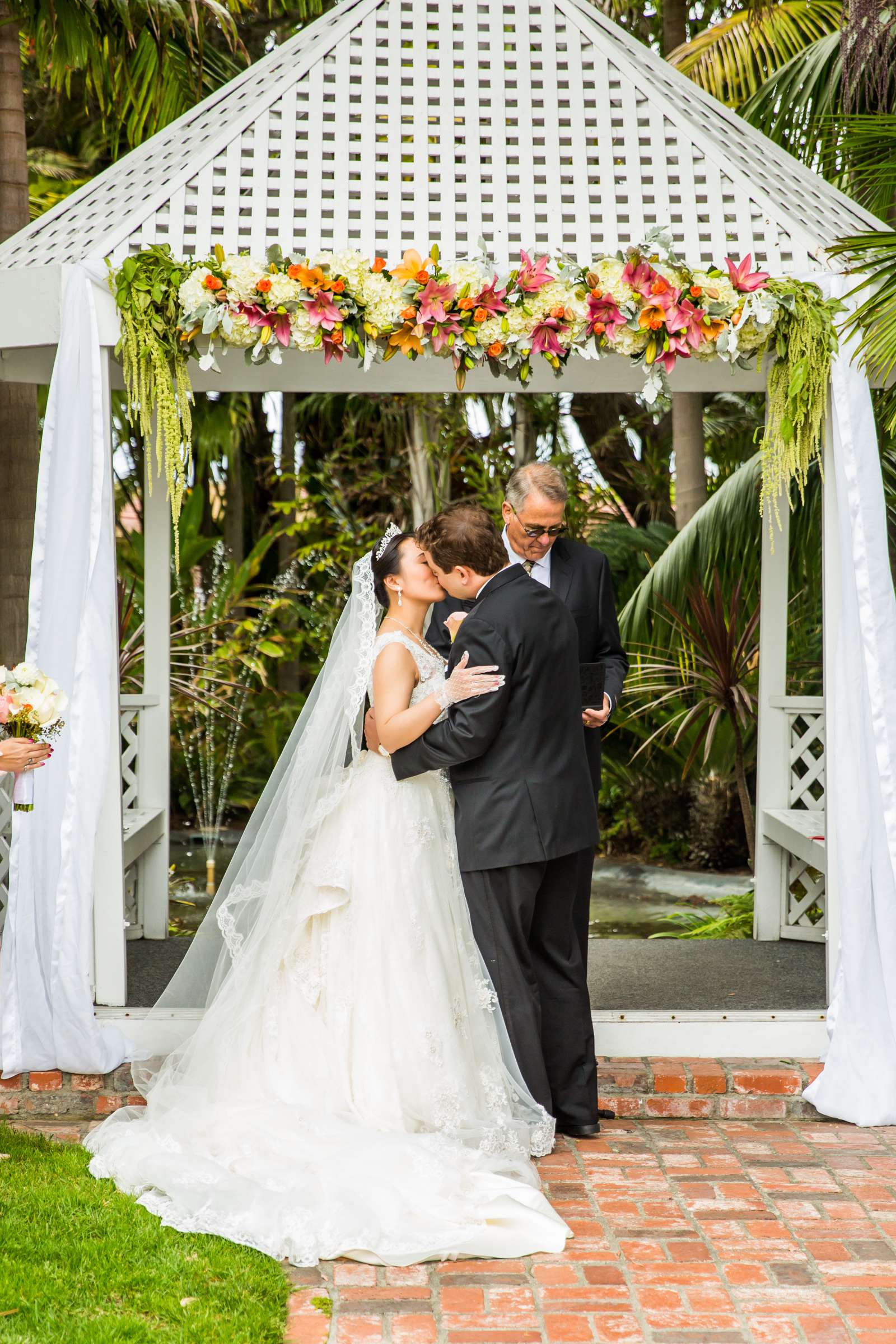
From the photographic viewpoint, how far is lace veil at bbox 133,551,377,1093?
3.98m

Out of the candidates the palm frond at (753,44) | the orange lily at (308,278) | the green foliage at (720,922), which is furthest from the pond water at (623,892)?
the palm frond at (753,44)

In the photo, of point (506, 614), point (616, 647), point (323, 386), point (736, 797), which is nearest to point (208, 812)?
point (736, 797)

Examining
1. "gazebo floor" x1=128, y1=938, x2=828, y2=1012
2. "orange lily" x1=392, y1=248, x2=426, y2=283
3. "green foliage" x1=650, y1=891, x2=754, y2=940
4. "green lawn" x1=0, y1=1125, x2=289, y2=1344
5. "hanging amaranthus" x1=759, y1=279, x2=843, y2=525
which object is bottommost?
"green foliage" x1=650, y1=891, x2=754, y2=940

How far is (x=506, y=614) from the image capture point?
12.5 feet

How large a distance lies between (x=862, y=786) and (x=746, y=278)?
5.64ft

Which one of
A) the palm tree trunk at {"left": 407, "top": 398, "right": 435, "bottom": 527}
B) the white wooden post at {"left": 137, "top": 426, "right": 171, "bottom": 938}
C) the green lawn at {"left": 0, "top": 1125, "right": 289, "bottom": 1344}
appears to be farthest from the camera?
the palm tree trunk at {"left": 407, "top": 398, "right": 435, "bottom": 527}

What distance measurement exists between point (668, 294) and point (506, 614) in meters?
1.26

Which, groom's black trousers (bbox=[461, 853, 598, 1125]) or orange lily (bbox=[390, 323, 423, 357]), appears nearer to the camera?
groom's black trousers (bbox=[461, 853, 598, 1125])

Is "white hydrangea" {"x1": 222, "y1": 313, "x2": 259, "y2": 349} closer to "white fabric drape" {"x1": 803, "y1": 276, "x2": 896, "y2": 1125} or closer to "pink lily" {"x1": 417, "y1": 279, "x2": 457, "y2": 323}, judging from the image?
"pink lily" {"x1": 417, "y1": 279, "x2": 457, "y2": 323}

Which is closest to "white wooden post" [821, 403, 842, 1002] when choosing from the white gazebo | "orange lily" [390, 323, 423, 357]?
the white gazebo

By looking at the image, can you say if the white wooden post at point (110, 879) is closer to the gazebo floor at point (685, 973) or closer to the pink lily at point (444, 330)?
the gazebo floor at point (685, 973)

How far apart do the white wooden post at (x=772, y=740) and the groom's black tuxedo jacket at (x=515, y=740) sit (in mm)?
2669

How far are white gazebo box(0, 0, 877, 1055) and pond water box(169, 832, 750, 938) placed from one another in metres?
3.46

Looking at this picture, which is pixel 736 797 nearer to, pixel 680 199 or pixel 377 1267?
pixel 680 199
